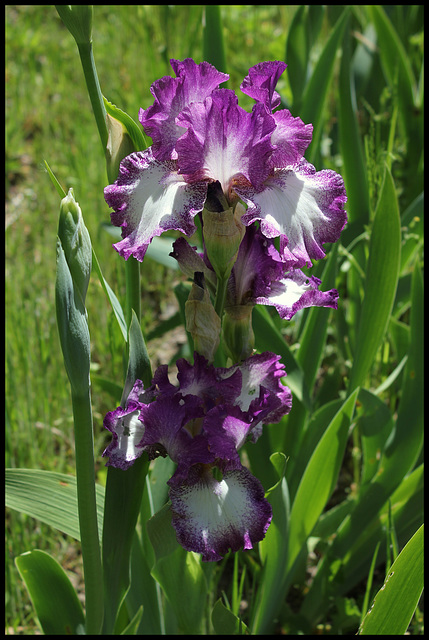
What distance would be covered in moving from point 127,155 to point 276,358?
27 centimetres

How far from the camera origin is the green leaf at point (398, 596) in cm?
73

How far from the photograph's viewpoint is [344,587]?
1.20 metres

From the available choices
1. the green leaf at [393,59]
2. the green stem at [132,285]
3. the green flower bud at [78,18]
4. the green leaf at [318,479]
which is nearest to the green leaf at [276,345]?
the green leaf at [318,479]

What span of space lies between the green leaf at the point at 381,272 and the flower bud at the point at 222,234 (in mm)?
456

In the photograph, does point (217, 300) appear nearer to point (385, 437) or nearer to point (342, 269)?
point (385, 437)

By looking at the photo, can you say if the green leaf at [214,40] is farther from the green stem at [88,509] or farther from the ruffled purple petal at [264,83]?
the green stem at [88,509]

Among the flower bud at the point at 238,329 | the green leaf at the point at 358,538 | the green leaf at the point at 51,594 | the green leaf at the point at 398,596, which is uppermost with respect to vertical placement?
the flower bud at the point at 238,329

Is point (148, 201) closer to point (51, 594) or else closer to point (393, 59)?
point (51, 594)

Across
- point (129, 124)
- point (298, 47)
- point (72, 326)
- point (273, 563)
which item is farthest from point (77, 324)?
point (298, 47)

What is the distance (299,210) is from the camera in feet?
2.00

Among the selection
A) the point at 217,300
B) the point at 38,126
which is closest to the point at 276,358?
the point at 217,300

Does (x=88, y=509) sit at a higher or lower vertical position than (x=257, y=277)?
lower

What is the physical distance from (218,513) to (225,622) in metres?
0.26

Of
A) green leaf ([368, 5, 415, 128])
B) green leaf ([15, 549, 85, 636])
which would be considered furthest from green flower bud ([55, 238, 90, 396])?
green leaf ([368, 5, 415, 128])
